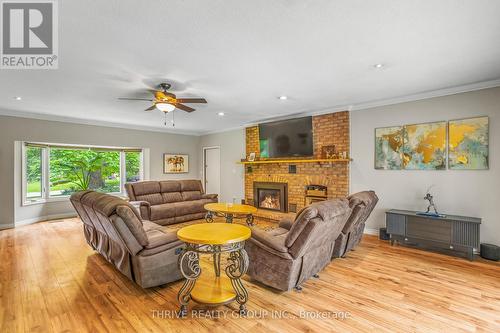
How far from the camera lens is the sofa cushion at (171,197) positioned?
6.00 metres

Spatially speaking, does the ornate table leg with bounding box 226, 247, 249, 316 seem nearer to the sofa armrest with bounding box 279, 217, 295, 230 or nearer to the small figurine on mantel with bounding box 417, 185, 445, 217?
the sofa armrest with bounding box 279, 217, 295, 230

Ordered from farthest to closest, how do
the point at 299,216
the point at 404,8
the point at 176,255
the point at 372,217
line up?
the point at 372,217 → the point at 176,255 → the point at 299,216 → the point at 404,8

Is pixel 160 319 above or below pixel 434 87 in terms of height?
below

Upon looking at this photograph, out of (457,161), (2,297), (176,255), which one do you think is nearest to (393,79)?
(457,161)

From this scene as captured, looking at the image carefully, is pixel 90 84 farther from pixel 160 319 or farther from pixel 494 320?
pixel 494 320

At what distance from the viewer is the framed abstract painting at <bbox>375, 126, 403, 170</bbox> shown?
429cm

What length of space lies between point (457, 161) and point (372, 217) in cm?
164

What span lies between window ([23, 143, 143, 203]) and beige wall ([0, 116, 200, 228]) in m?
0.22

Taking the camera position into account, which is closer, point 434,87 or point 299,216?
point 299,216

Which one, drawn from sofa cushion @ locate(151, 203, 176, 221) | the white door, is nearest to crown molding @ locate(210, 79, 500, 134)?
the white door

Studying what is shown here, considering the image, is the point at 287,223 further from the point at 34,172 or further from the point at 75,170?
the point at 34,172

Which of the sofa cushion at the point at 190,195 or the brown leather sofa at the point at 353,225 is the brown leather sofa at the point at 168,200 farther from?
the brown leather sofa at the point at 353,225

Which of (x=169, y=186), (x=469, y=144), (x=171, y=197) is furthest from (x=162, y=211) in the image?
(x=469, y=144)

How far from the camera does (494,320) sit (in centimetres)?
210
